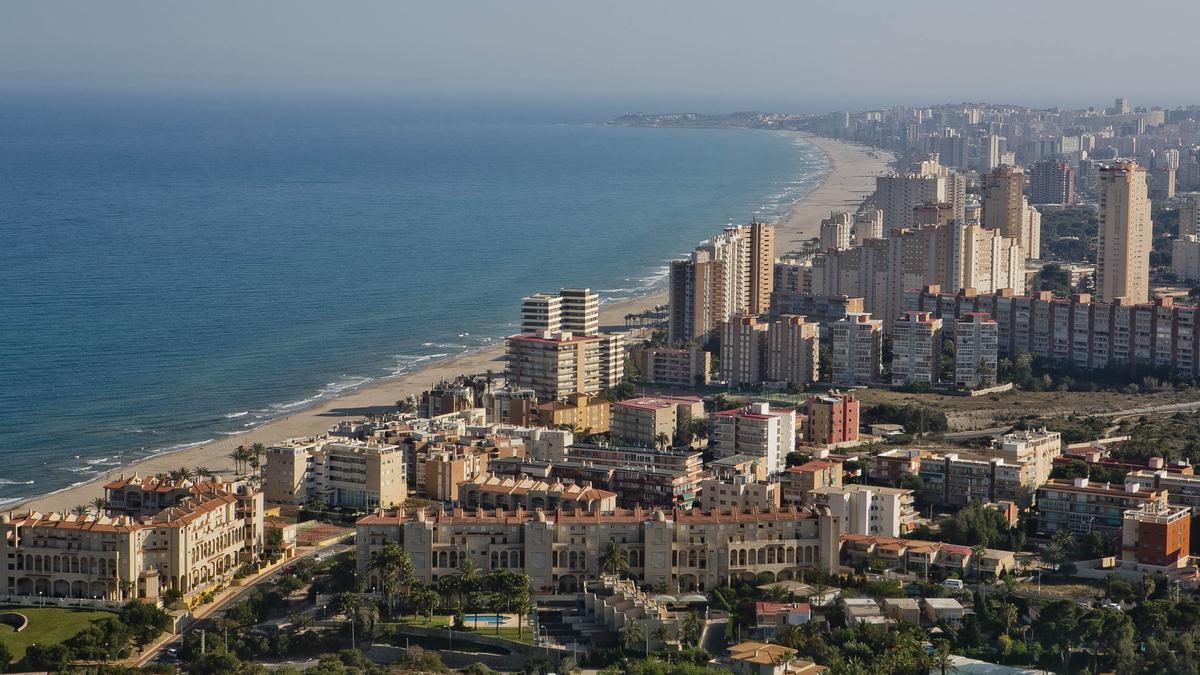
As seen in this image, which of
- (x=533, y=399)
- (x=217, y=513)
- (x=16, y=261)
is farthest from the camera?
(x=16, y=261)

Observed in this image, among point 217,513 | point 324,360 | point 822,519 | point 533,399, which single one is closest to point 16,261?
point 324,360

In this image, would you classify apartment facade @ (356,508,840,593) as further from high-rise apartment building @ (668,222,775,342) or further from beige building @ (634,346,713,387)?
high-rise apartment building @ (668,222,775,342)

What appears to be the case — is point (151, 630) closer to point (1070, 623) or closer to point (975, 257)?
point (1070, 623)

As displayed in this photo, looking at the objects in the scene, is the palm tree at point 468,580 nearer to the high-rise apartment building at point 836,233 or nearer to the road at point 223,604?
the road at point 223,604

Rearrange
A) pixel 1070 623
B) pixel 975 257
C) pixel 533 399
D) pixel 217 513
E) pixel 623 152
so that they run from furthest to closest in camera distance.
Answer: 1. pixel 623 152
2. pixel 975 257
3. pixel 533 399
4. pixel 217 513
5. pixel 1070 623

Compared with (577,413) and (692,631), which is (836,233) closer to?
(577,413)

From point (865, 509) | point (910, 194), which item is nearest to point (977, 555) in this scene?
point (865, 509)
